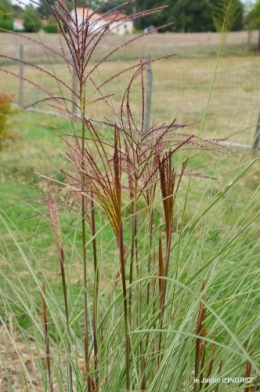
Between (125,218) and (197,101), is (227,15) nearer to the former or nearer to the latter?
(125,218)

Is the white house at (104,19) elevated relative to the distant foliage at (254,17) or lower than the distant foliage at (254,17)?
lower

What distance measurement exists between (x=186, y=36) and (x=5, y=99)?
2847 centimetres

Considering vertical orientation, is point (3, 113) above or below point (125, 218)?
below

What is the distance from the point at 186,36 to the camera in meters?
33.6

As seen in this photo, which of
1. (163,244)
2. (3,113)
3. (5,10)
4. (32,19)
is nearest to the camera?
(32,19)

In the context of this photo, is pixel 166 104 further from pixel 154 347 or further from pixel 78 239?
pixel 154 347

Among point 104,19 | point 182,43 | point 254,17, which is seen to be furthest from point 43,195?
point 254,17

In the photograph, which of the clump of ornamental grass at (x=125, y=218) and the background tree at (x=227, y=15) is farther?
the background tree at (x=227, y=15)

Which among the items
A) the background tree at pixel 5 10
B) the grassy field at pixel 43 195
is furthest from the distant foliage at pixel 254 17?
the grassy field at pixel 43 195

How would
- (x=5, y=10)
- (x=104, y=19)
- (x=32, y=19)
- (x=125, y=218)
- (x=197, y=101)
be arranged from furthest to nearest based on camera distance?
(x=197, y=101) → (x=5, y=10) → (x=32, y=19) → (x=104, y=19) → (x=125, y=218)

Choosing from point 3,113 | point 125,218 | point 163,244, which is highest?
point 125,218

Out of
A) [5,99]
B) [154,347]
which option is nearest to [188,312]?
[154,347]

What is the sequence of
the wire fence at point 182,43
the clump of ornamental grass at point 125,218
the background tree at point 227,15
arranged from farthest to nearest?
the wire fence at point 182,43, the background tree at point 227,15, the clump of ornamental grass at point 125,218

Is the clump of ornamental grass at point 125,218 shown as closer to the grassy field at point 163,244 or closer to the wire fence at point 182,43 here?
the grassy field at point 163,244
